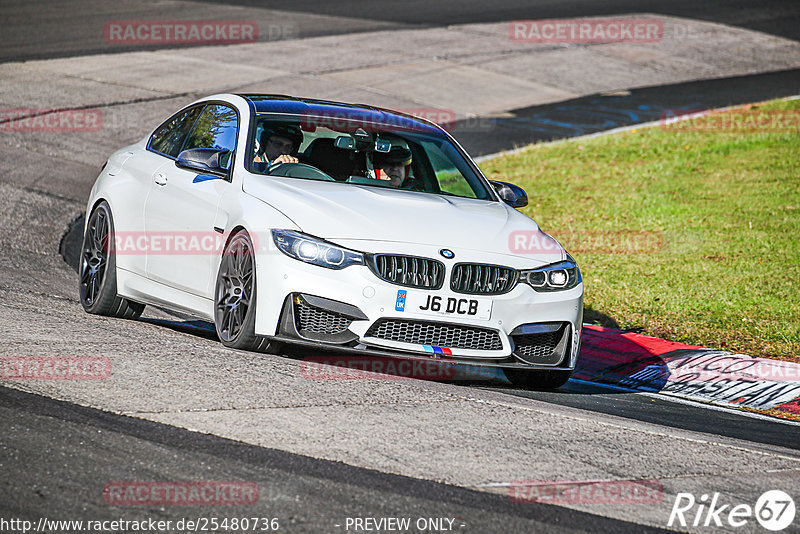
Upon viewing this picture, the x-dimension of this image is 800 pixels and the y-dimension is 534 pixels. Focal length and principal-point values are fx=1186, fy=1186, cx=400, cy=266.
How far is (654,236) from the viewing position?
13430mm

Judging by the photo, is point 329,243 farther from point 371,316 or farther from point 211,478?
point 211,478

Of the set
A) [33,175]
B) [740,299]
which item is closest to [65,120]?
[33,175]

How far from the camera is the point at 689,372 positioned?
29.2ft

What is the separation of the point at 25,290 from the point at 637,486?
18.0ft

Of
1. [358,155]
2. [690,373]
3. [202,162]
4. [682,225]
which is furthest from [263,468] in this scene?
[682,225]

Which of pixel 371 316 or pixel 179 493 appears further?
pixel 371 316

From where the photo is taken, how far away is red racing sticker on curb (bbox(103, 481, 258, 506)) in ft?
14.9

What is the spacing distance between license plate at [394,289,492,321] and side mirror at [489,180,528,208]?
161 centimetres

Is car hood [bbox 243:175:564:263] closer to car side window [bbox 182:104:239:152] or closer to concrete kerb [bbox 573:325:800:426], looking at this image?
car side window [bbox 182:104:239:152]

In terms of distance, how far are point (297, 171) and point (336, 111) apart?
0.77 metres

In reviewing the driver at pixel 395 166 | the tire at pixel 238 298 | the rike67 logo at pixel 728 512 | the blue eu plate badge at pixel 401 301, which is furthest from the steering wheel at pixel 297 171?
the rike67 logo at pixel 728 512

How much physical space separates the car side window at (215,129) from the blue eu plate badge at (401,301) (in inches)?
76.0

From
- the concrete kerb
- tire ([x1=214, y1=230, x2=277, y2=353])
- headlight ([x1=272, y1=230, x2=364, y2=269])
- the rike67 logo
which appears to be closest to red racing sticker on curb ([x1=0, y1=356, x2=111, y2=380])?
tire ([x1=214, y1=230, x2=277, y2=353])

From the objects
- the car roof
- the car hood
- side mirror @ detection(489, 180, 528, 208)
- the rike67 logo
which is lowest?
the rike67 logo
